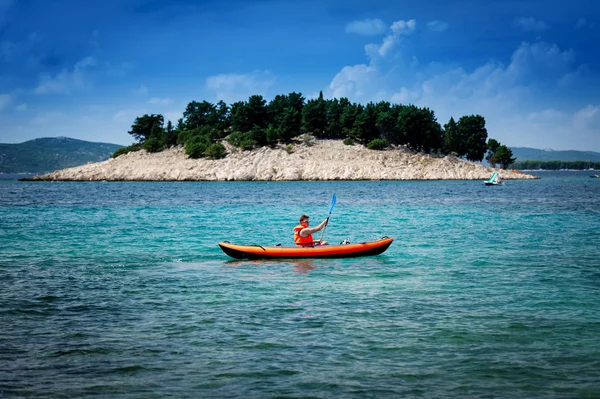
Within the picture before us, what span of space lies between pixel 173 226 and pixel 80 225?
18.7 feet

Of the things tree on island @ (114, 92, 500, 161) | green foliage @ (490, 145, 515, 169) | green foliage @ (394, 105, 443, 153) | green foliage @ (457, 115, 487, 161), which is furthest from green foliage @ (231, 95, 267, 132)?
green foliage @ (490, 145, 515, 169)

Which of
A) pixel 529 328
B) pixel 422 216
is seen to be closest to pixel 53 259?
pixel 529 328

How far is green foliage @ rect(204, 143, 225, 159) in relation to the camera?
434 ft

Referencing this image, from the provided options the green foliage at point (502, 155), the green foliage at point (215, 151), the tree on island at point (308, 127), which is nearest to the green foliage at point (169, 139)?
the tree on island at point (308, 127)

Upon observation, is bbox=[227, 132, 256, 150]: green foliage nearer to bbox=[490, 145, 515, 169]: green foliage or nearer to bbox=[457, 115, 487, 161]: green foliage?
bbox=[457, 115, 487, 161]: green foliage

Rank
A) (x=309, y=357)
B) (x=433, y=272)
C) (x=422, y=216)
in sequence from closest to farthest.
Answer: (x=309, y=357)
(x=433, y=272)
(x=422, y=216)

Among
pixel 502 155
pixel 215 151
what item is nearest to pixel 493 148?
pixel 502 155

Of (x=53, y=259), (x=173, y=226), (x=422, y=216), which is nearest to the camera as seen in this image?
(x=53, y=259)

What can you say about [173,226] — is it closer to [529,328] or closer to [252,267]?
[252,267]

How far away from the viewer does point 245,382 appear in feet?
31.0

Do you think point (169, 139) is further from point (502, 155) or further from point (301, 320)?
point (301, 320)

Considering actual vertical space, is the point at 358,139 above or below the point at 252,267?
above

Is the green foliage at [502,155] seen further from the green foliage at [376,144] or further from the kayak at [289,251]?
the kayak at [289,251]

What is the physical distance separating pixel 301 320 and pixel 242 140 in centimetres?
12379
